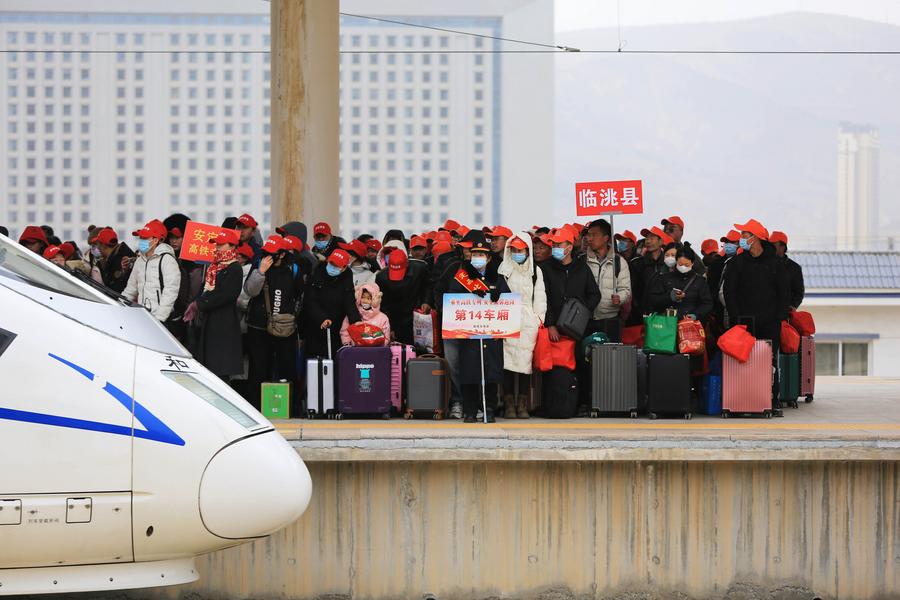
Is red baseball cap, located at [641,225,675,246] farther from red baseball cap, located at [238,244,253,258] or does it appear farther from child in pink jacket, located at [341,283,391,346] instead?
red baseball cap, located at [238,244,253,258]

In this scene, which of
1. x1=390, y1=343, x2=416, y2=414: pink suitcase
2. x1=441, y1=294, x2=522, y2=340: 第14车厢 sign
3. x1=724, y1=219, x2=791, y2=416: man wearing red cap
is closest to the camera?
x1=441, y1=294, x2=522, y2=340: 第14车厢 sign

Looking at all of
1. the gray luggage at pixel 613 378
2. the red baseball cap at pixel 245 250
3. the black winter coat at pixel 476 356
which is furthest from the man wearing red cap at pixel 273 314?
the gray luggage at pixel 613 378

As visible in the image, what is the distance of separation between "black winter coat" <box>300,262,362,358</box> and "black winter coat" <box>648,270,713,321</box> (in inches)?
120

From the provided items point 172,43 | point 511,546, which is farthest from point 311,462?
point 172,43

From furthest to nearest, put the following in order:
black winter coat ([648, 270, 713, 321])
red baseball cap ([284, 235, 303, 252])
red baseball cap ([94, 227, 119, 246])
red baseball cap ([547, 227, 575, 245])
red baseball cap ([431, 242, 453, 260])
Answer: red baseball cap ([94, 227, 119, 246]) → red baseball cap ([431, 242, 453, 260]) → black winter coat ([648, 270, 713, 321]) → red baseball cap ([547, 227, 575, 245]) → red baseball cap ([284, 235, 303, 252])

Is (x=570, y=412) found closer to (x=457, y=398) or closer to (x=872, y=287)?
(x=457, y=398)

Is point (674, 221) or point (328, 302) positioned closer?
point (328, 302)

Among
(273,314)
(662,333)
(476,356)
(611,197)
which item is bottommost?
(476,356)

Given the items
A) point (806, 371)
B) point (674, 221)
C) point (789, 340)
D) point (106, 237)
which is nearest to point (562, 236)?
point (674, 221)

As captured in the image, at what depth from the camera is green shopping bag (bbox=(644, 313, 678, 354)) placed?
11.7 meters

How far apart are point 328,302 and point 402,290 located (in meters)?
0.82

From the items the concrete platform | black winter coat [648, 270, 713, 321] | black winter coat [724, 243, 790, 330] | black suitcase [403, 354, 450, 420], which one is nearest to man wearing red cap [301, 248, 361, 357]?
black suitcase [403, 354, 450, 420]

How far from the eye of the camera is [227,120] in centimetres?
Result: 7369

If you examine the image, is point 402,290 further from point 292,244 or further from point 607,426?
point 607,426
